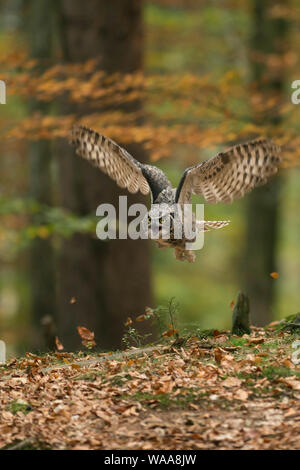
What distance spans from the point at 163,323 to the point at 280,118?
6304 millimetres

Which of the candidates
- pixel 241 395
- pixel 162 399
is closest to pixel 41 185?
pixel 162 399

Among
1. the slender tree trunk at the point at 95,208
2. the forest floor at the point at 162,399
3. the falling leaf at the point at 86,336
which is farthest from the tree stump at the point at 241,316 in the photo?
the slender tree trunk at the point at 95,208

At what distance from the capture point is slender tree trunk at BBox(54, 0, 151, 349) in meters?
10.6

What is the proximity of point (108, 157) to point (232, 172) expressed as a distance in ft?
4.18

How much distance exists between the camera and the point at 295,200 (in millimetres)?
21172

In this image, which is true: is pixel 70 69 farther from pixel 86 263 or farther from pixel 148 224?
pixel 148 224

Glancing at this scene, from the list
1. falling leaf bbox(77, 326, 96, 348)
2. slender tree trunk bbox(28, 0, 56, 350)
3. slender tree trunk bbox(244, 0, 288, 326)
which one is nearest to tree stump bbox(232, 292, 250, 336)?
falling leaf bbox(77, 326, 96, 348)

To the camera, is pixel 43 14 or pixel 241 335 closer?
pixel 241 335

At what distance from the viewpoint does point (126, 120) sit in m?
9.98

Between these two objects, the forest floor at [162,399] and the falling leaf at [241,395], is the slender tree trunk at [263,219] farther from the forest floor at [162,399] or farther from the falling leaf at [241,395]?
the falling leaf at [241,395]

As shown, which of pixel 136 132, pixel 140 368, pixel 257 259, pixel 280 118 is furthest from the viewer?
pixel 257 259
